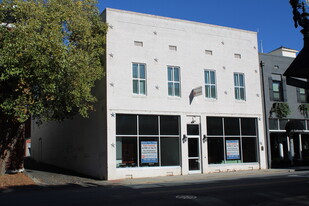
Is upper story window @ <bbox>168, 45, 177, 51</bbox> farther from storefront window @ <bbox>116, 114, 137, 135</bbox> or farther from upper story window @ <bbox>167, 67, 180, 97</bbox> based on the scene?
storefront window @ <bbox>116, 114, 137, 135</bbox>

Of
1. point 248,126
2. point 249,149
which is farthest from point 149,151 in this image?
point 248,126

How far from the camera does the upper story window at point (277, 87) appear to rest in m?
24.8

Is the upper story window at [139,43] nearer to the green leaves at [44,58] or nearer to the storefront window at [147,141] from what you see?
the green leaves at [44,58]

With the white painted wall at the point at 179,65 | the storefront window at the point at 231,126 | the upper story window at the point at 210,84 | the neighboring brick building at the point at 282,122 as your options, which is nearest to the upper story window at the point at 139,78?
the white painted wall at the point at 179,65

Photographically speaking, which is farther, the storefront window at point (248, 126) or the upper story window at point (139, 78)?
the storefront window at point (248, 126)

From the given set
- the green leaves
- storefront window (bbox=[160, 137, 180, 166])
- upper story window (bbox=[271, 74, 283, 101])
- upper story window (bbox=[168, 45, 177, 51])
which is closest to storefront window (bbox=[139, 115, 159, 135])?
storefront window (bbox=[160, 137, 180, 166])

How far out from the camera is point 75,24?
56.0 ft

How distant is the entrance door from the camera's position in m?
21.1

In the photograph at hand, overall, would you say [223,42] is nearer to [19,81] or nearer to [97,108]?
[97,108]

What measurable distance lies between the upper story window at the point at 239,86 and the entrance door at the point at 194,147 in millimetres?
4015

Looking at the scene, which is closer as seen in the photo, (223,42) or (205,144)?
(205,144)

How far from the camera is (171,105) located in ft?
68.2

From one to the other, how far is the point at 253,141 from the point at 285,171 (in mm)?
2918

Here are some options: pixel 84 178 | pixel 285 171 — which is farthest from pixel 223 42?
pixel 84 178
